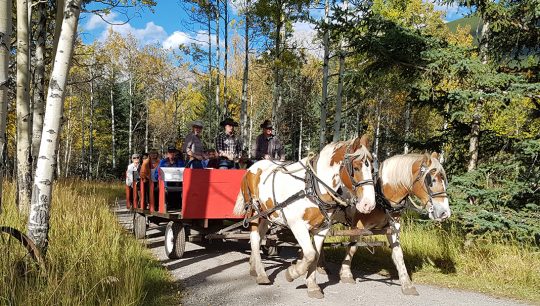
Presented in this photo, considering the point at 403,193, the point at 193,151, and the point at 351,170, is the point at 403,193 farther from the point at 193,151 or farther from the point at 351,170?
the point at 193,151

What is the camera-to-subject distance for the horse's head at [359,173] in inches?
169

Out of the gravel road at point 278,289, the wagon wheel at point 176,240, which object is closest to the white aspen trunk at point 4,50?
the gravel road at point 278,289

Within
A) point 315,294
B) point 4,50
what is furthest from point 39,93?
point 315,294

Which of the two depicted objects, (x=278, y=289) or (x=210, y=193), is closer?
(x=278, y=289)

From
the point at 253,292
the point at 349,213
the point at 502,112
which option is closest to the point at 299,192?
the point at 349,213

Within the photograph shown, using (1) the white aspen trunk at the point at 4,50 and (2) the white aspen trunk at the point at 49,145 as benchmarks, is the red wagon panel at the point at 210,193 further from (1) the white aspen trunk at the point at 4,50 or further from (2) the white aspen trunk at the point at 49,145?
(1) the white aspen trunk at the point at 4,50

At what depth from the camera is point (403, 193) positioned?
5074 millimetres

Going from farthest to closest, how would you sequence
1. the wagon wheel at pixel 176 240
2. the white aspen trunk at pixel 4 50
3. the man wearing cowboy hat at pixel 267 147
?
the man wearing cowboy hat at pixel 267 147 → the wagon wheel at pixel 176 240 → the white aspen trunk at pixel 4 50

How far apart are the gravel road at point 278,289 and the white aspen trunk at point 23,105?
2992mm

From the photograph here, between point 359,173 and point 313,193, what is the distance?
0.65 metres

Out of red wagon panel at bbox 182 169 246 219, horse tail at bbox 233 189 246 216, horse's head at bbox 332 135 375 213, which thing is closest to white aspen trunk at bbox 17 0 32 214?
red wagon panel at bbox 182 169 246 219

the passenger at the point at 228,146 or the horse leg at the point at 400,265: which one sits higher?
the passenger at the point at 228,146

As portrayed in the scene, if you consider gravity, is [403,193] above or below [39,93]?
below

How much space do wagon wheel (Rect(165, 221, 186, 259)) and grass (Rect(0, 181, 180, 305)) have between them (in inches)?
18.3
